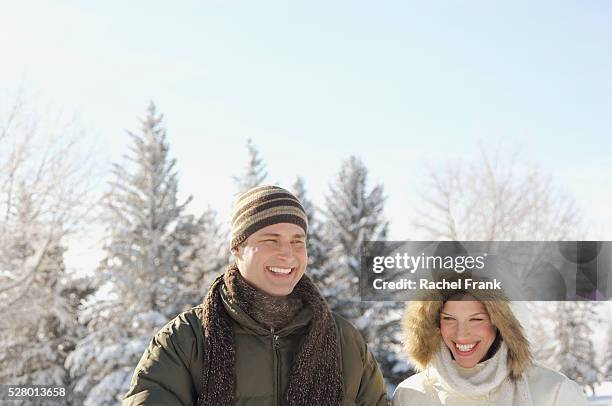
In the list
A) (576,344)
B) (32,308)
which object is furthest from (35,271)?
(576,344)

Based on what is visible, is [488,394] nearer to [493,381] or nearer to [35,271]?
[493,381]

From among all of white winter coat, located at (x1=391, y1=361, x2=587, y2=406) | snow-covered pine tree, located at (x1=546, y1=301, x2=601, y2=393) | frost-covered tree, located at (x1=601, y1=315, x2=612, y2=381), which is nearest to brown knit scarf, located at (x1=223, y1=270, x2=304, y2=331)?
white winter coat, located at (x1=391, y1=361, x2=587, y2=406)

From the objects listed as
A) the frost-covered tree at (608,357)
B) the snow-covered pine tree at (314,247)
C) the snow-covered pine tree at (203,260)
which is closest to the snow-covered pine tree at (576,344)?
the frost-covered tree at (608,357)

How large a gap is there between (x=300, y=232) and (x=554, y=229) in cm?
2477

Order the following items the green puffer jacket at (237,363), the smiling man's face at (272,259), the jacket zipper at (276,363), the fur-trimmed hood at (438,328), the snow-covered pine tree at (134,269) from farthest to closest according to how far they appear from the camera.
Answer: the snow-covered pine tree at (134,269)
the fur-trimmed hood at (438,328)
the smiling man's face at (272,259)
the jacket zipper at (276,363)
the green puffer jacket at (237,363)

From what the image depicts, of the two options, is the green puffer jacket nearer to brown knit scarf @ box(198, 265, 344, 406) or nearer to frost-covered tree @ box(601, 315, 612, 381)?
brown knit scarf @ box(198, 265, 344, 406)

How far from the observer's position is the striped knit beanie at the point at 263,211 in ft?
10.8

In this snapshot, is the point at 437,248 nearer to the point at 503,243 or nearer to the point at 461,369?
the point at 503,243

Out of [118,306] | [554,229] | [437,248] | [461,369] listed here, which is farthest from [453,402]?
[554,229]

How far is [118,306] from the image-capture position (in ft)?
69.7

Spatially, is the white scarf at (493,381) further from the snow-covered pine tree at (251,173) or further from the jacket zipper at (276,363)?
the snow-covered pine tree at (251,173)

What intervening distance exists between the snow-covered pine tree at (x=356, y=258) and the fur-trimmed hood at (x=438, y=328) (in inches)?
724

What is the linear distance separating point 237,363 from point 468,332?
4.21 ft

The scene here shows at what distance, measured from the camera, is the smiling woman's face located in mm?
3711
